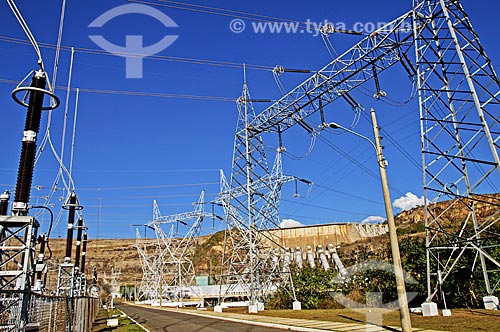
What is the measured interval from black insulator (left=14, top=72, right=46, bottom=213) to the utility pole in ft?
34.9

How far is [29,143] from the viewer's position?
848cm

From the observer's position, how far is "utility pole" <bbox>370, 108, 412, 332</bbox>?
37.2 ft

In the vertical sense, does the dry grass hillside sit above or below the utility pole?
above

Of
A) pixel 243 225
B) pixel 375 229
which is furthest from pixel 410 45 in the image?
pixel 375 229

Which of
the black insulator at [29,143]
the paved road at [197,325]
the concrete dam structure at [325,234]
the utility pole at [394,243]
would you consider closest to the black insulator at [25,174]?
the black insulator at [29,143]

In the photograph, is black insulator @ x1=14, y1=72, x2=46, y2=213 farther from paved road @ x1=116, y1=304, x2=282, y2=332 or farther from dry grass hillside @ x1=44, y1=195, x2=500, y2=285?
dry grass hillside @ x1=44, y1=195, x2=500, y2=285

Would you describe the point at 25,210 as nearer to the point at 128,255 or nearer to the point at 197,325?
the point at 197,325

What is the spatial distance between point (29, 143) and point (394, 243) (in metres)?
11.1

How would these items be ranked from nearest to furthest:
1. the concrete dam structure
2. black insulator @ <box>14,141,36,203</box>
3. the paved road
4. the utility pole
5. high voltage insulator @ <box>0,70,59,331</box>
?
high voltage insulator @ <box>0,70,59,331</box> → black insulator @ <box>14,141,36,203</box> → the utility pole → the paved road → the concrete dam structure

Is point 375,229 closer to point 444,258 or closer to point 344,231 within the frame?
point 344,231

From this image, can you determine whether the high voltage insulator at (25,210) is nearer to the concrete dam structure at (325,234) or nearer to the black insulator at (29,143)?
the black insulator at (29,143)

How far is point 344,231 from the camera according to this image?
94938mm

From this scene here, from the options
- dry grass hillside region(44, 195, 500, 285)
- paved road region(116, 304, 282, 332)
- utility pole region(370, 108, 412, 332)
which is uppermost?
dry grass hillside region(44, 195, 500, 285)

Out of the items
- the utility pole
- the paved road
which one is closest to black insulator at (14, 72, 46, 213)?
the utility pole
